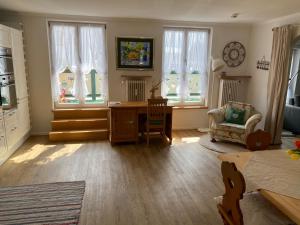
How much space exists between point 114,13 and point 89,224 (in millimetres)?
3756

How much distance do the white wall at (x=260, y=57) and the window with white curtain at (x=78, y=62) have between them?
3516 mm

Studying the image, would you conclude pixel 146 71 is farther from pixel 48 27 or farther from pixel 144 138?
pixel 48 27

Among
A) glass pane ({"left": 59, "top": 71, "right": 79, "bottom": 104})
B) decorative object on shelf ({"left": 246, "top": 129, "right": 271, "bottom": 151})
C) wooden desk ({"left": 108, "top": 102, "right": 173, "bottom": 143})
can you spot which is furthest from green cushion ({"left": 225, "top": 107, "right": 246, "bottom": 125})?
glass pane ({"left": 59, "top": 71, "right": 79, "bottom": 104})

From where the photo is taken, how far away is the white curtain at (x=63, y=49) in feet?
15.9

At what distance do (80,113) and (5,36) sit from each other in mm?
2019

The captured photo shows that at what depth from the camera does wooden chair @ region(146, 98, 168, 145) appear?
173 inches

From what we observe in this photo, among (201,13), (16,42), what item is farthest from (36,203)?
(201,13)

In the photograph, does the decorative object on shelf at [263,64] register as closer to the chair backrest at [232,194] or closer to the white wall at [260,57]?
the white wall at [260,57]

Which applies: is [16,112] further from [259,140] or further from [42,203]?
[259,140]

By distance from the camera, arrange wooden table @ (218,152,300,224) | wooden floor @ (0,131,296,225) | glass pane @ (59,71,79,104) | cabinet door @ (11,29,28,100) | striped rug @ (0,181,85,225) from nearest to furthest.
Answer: wooden table @ (218,152,300,224), striped rug @ (0,181,85,225), wooden floor @ (0,131,296,225), cabinet door @ (11,29,28,100), glass pane @ (59,71,79,104)

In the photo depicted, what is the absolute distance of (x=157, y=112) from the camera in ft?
14.6

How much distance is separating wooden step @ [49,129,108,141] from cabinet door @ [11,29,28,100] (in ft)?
3.25

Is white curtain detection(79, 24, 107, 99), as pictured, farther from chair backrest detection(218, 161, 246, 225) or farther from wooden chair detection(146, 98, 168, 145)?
chair backrest detection(218, 161, 246, 225)

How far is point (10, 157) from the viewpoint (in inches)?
151
